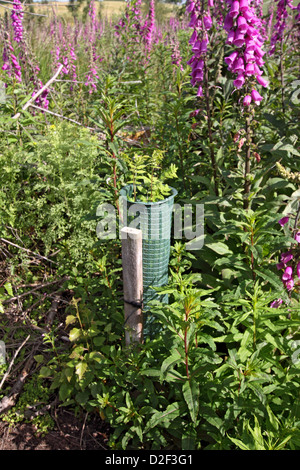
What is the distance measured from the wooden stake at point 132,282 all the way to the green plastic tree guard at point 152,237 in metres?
0.07

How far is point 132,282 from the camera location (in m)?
2.26

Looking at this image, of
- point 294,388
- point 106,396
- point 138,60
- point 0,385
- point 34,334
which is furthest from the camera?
point 138,60

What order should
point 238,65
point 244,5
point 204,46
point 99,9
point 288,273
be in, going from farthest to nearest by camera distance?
point 99,9 < point 204,46 < point 238,65 < point 244,5 < point 288,273

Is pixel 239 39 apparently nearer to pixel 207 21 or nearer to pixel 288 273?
pixel 207 21

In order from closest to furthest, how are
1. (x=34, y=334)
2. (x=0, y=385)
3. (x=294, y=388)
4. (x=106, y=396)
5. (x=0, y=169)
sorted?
(x=294, y=388)
(x=106, y=396)
(x=0, y=385)
(x=34, y=334)
(x=0, y=169)

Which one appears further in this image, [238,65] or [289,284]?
[238,65]

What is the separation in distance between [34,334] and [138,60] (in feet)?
14.5

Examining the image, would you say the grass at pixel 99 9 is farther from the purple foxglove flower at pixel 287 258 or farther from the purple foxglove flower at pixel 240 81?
the purple foxglove flower at pixel 287 258

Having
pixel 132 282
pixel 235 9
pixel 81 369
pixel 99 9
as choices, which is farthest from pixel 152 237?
pixel 99 9

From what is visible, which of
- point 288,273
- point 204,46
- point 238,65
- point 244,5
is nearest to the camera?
point 288,273

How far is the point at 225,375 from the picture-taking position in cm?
199

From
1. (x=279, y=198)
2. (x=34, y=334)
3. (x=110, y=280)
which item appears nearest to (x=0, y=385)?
(x=34, y=334)

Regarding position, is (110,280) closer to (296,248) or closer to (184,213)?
(184,213)

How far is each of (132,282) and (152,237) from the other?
299 millimetres
